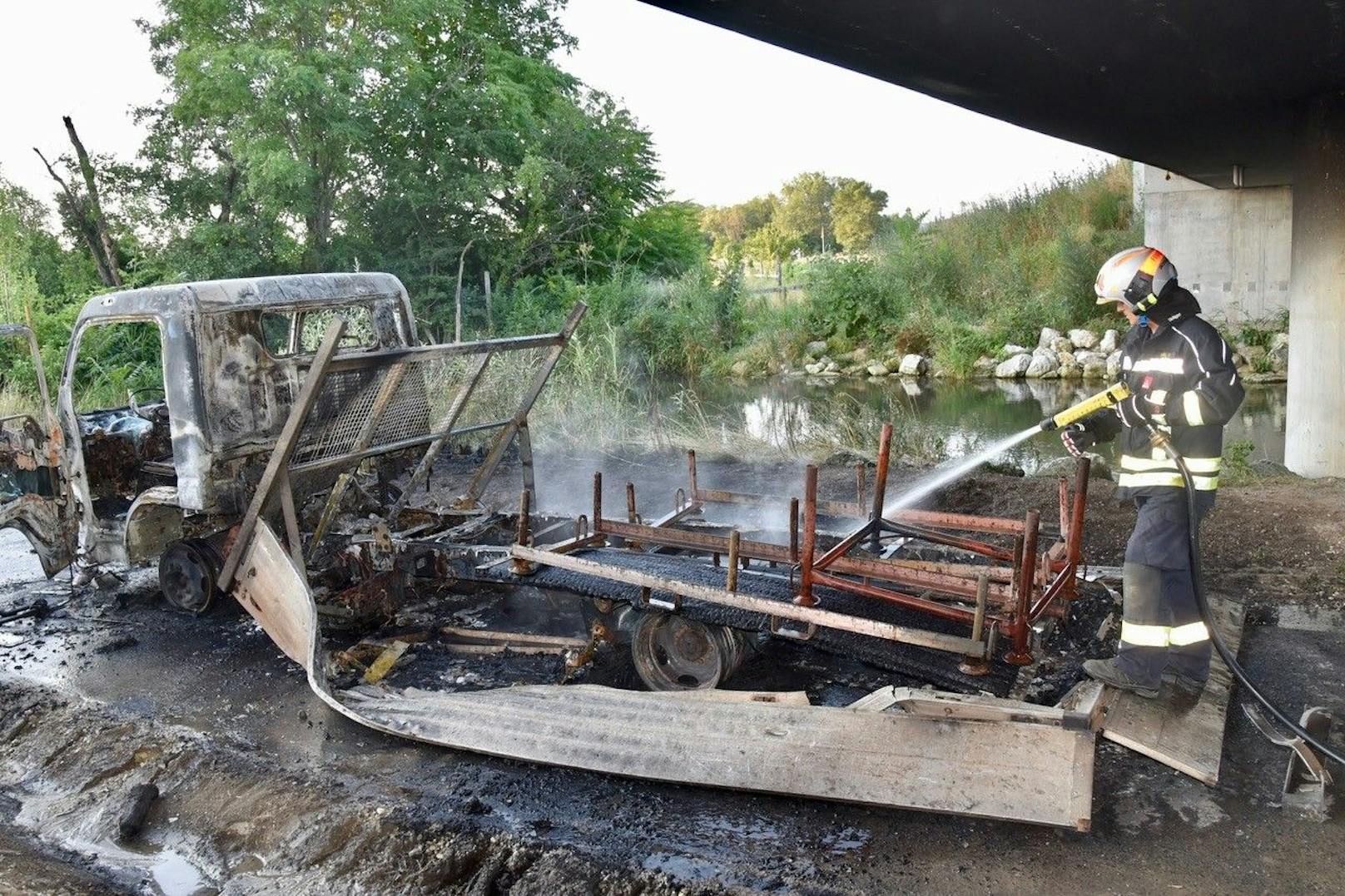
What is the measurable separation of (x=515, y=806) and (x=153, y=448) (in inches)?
194

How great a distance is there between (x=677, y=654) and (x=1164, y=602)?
244cm

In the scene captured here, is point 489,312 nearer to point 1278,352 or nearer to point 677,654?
point 1278,352

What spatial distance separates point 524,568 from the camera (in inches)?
215

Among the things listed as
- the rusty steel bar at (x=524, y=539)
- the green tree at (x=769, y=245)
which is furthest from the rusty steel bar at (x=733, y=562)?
the green tree at (x=769, y=245)

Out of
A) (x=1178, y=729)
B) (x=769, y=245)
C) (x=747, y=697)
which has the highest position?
(x=769, y=245)

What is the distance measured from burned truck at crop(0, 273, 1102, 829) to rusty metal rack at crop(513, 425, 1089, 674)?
0.06 ft

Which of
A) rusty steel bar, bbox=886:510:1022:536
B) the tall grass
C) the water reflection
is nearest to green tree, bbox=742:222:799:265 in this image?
the tall grass

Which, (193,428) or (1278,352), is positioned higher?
(193,428)

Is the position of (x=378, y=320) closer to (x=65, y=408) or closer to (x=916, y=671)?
(x=65, y=408)

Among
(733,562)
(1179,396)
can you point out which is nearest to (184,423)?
(733,562)

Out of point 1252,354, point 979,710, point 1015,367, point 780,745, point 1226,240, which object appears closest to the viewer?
point 979,710

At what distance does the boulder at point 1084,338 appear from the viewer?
66.9ft

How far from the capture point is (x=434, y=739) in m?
4.43

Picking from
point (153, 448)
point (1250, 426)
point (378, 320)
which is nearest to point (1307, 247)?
point (1250, 426)
